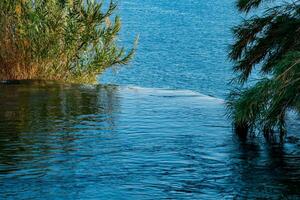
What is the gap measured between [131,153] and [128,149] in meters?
0.21

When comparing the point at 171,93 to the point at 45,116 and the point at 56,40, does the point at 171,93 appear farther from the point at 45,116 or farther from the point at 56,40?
the point at 56,40

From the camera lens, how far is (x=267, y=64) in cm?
990

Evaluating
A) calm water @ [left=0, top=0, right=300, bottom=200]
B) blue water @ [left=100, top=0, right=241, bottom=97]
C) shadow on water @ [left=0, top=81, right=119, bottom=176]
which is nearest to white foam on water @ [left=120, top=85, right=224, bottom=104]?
calm water @ [left=0, top=0, right=300, bottom=200]

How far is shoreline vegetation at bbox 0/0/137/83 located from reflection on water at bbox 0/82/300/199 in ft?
9.70

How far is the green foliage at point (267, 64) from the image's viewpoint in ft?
26.0

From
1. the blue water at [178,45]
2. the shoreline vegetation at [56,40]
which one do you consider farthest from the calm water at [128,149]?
the blue water at [178,45]

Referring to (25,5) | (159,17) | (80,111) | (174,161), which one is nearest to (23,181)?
(174,161)

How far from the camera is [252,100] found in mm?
8453

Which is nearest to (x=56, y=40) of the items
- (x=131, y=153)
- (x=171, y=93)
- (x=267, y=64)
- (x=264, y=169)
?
(x=171, y=93)

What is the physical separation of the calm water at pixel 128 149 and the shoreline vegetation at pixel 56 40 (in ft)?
4.29

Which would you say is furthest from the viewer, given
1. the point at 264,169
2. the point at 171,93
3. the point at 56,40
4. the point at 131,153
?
the point at 56,40

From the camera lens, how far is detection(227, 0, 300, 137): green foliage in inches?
312

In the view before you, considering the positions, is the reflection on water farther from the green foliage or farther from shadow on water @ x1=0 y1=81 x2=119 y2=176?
the green foliage

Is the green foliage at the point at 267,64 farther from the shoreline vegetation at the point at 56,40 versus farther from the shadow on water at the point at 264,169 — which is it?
the shoreline vegetation at the point at 56,40
